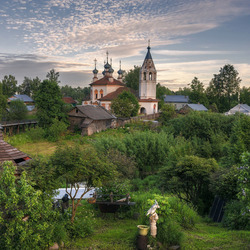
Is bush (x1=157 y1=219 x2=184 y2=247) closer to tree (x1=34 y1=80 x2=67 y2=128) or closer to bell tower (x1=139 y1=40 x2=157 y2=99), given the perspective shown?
tree (x1=34 y1=80 x2=67 y2=128)

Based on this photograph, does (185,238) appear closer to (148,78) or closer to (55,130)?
(55,130)

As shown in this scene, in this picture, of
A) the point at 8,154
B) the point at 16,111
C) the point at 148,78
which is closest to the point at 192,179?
the point at 8,154

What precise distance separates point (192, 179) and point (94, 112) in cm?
3286

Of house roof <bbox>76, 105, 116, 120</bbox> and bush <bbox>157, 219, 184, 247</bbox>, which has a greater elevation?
house roof <bbox>76, 105, 116, 120</bbox>

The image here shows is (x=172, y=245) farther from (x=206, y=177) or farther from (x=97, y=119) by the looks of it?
(x=97, y=119)

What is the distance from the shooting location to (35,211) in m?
8.47

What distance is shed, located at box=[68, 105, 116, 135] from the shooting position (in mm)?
43156

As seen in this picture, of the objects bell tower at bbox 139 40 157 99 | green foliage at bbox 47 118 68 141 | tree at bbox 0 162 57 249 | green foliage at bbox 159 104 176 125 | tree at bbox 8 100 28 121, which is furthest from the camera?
bell tower at bbox 139 40 157 99

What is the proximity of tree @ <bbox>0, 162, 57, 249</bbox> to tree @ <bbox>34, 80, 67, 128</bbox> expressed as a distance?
35889 mm

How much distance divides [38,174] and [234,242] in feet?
25.1

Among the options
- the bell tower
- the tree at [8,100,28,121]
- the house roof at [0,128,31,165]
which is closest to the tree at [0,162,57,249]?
the house roof at [0,128,31,165]

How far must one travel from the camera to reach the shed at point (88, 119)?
43.2 meters

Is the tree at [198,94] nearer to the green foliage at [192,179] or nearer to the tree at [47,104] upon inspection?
the tree at [47,104]

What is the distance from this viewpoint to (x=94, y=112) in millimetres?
46406
